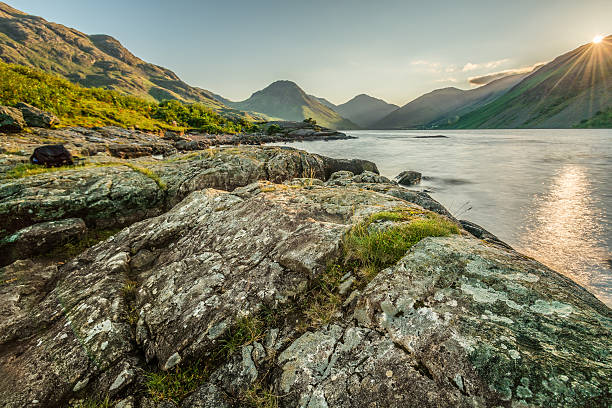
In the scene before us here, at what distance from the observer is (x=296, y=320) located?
12.9 feet

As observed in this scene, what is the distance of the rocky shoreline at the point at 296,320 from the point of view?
2.61 m

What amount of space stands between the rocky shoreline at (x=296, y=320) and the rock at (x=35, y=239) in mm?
56

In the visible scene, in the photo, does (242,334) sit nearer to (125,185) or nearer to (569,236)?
(125,185)

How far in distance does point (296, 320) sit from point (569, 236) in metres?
18.8

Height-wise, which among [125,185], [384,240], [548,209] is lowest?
[548,209]

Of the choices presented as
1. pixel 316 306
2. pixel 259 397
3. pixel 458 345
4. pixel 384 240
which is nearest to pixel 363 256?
pixel 384 240

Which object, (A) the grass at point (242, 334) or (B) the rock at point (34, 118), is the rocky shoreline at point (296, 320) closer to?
(A) the grass at point (242, 334)

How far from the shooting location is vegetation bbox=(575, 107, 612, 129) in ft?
582

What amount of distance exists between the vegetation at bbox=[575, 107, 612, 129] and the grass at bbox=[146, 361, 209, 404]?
11384 inches

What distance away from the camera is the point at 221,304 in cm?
426

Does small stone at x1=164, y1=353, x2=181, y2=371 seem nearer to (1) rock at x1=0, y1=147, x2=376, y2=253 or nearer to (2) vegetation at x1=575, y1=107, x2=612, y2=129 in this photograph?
(1) rock at x1=0, y1=147, x2=376, y2=253

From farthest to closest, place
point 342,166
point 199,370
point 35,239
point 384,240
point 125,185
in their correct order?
1. point 342,166
2. point 125,185
3. point 35,239
4. point 384,240
5. point 199,370

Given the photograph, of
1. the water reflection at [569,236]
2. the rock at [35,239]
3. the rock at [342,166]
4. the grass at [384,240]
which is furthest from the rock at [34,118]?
the water reflection at [569,236]

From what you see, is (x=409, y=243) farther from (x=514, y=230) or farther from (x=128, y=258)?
(x=514, y=230)
